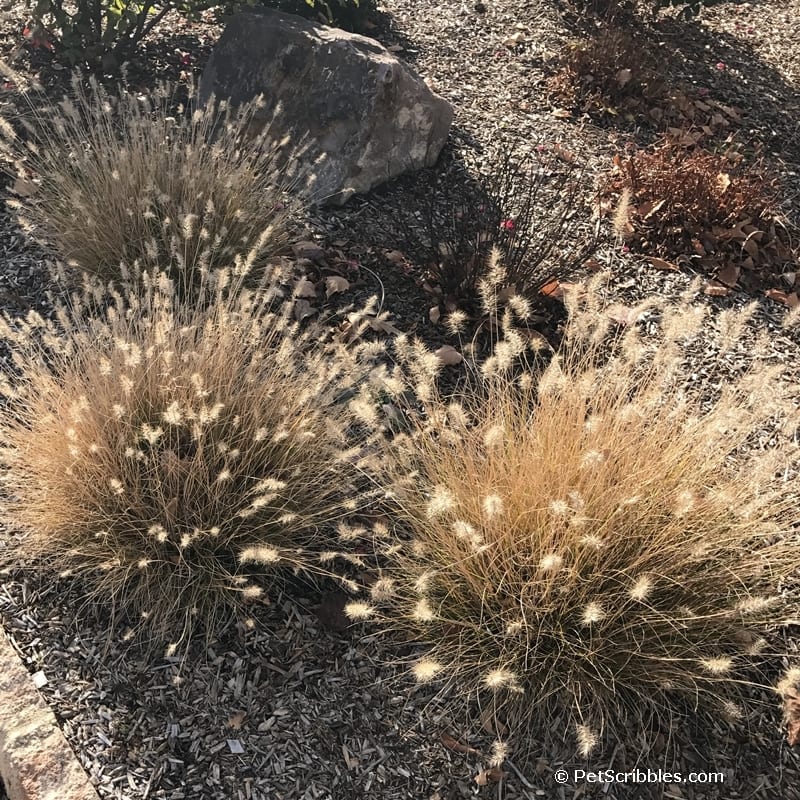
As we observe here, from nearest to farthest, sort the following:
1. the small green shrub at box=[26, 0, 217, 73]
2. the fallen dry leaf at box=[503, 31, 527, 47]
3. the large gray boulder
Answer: the large gray boulder → the small green shrub at box=[26, 0, 217, 73] → the fallen dry leaf at box=[503, 31, 527, 47]

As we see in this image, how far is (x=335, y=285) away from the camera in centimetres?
382

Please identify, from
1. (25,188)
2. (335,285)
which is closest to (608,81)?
(335,285)

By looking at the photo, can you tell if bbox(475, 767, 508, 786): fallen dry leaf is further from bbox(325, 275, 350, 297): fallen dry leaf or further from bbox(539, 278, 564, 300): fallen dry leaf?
bbox(325, 275, 350, 297): fallen dry leaf

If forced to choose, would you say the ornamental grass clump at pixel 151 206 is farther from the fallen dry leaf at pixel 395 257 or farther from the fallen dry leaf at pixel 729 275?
the fallen dry leaf at pixel 729 275

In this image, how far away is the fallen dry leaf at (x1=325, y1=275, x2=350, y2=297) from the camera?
3.82 m

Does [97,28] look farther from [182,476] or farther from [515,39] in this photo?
[182,476]

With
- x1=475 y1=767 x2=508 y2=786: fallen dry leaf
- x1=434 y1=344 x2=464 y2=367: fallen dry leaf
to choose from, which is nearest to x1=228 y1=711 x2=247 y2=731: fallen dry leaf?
x1=475 y1=767 x2=508 y2=786: fallen dry leaf

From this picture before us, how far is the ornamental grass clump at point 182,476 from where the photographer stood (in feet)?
8.43

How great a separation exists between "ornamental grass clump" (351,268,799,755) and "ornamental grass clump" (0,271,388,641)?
419 mm

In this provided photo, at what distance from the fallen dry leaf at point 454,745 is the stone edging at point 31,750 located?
1054 mm

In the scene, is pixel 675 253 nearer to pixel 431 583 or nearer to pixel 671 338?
pixel 671 338

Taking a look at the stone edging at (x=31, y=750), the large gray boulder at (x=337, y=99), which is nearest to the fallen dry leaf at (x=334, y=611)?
the stone edging at (x=31, y=750)

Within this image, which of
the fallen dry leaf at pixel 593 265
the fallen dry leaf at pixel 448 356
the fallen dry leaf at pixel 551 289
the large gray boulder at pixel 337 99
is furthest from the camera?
the large gray boulder at pixel 337 99

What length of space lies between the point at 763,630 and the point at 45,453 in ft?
8.53
